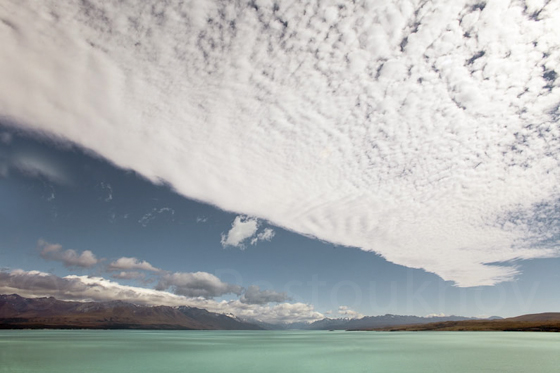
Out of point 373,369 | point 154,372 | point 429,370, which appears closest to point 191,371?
point 154,372

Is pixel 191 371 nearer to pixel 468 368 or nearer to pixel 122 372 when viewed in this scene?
pixel 122 372

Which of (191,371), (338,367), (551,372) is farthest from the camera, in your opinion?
(338,367)

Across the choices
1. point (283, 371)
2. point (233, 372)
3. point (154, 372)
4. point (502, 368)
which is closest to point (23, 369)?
point (154, 372)

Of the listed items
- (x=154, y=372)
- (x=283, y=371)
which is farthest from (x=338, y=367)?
(x=154, y=372)

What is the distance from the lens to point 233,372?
44.4 m

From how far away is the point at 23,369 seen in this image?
1848 inches

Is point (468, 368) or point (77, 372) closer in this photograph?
point (77, 372)

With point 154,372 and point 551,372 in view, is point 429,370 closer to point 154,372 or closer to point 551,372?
point 551,372

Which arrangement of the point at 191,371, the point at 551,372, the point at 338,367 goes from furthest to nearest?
the point at 338,367 → the point at 191,371 → the point at 551,372

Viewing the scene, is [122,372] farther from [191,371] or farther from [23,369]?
[23,369]

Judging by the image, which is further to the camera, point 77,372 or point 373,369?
point 373,369

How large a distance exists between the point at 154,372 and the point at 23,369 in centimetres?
2148

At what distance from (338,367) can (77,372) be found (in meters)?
40.5

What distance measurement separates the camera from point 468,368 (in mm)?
47656
